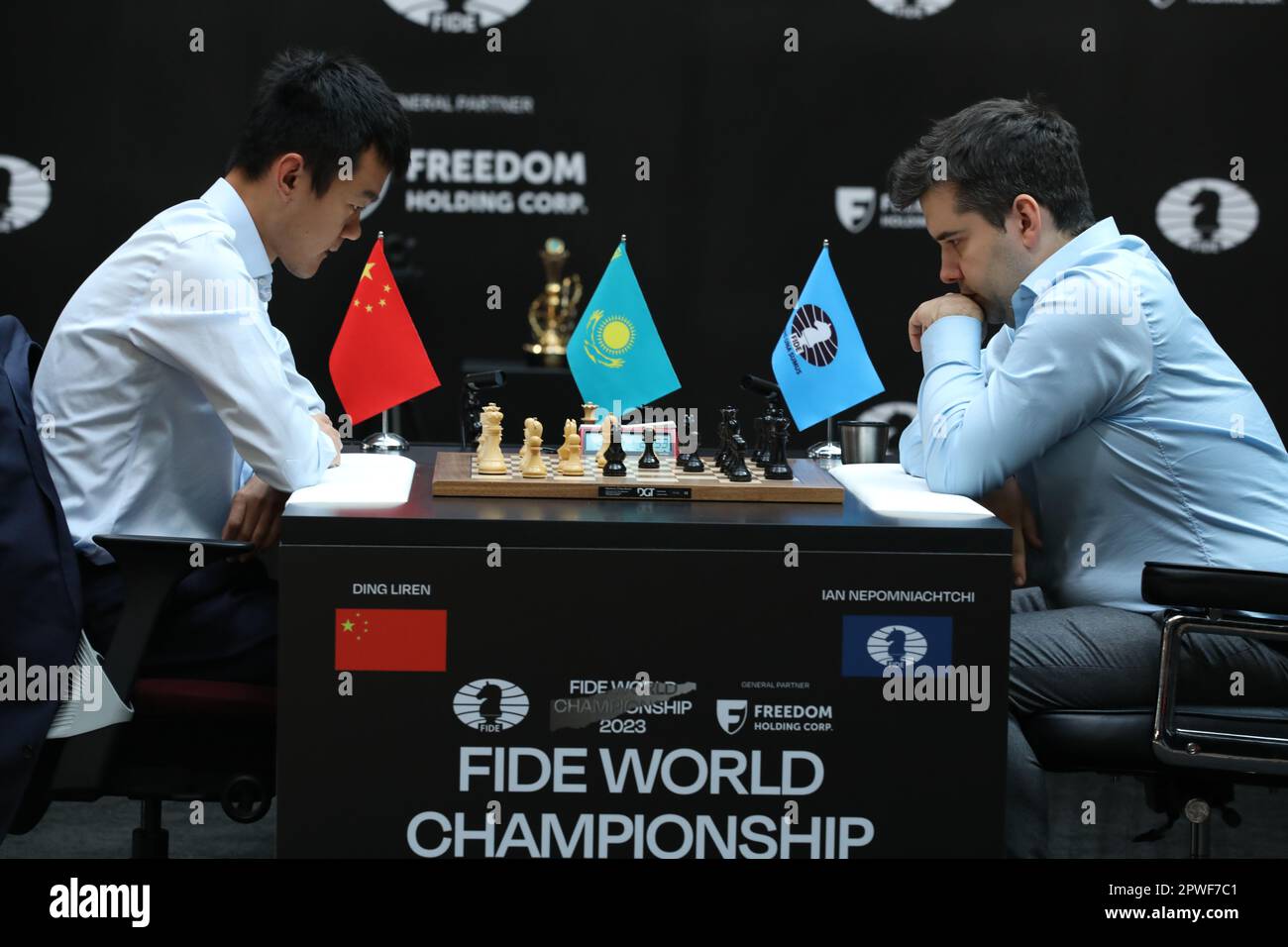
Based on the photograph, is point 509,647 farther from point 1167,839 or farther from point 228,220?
point 1167,839

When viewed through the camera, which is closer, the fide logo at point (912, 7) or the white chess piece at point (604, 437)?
the white chess piece at point (604, 437)

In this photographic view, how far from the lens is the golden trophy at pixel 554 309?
5.22 metres

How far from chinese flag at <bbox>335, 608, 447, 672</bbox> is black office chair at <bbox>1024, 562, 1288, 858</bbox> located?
857mm

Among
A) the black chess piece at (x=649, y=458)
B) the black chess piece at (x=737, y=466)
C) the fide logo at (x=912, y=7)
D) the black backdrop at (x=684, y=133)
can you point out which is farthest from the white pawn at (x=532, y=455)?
the fide logo at (x=912, y=7)

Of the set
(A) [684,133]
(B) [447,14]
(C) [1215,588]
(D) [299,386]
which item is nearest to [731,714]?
(C) [1215,588]

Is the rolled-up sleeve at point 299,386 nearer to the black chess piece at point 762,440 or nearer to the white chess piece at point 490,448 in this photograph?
the white chess piece at point 490,448

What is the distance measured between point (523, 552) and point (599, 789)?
32cm

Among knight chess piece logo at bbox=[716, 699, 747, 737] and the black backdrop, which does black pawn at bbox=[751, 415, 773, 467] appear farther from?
the black backdrop

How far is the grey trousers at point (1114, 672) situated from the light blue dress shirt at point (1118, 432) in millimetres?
116

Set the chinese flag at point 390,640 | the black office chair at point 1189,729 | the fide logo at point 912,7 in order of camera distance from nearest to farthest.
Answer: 1. the chinese flag at point 390,640
2. the black office chair at point 1189,729
3. the fide logo at point 912,7

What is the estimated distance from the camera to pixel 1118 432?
219cm

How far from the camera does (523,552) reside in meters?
1.83
